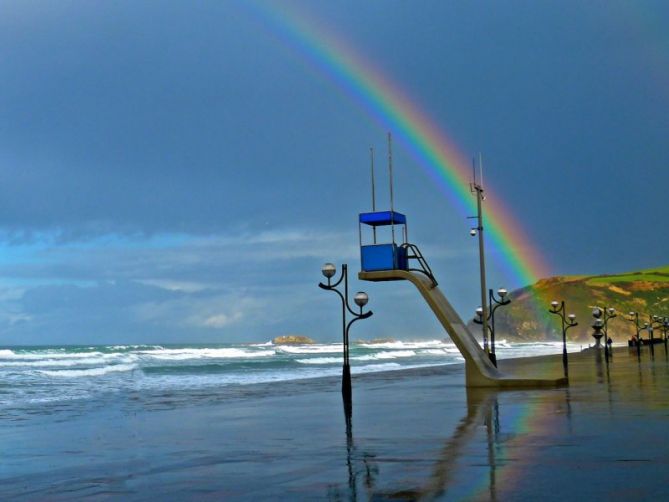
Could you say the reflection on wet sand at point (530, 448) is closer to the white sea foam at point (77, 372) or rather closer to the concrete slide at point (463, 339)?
the concrete slide at point (463, 339)

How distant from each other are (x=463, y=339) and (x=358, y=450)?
1390cm

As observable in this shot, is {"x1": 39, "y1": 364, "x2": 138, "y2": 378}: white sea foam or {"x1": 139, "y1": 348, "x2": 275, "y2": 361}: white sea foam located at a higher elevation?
{"x1": 139, "y1": 348, "x2": 275, "y2": 361}: white sea foam

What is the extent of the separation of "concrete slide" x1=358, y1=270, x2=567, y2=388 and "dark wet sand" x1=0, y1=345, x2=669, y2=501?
8.96 feet

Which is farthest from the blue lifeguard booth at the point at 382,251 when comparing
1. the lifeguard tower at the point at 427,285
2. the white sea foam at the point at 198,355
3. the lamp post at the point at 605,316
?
the white sea foam at the point at 198,355

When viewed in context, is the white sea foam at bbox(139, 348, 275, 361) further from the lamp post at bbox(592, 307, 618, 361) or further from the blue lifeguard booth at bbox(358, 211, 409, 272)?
the blue lifeguard booth at bbox(358, 211, 409, 272)

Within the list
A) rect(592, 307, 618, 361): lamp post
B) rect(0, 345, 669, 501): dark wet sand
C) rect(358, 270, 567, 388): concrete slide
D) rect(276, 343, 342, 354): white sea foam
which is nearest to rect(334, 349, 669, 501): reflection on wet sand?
rect(0, 345, 669, 501): dark wet sand

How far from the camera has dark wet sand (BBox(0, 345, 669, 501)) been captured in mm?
8883

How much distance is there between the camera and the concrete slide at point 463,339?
25.5 m

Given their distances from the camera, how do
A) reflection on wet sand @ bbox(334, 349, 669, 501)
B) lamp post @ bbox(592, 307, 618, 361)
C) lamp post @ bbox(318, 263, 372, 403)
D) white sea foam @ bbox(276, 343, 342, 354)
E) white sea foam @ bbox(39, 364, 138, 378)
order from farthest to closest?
1. white sea foam @ bbox(276, 343, 342, 354)
2. white sea foam @ bbox(39, 364, 138, 378)
3. lamp post @ bbox(592, 307, 618, 361)
4. lamp post @ bbox(318, 263, 372, 403)
5. reflection on wet sand @ bbox(334, 349, 669, 501)

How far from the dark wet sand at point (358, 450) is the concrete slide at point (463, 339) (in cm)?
273

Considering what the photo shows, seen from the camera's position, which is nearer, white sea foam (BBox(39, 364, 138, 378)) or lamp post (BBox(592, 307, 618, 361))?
lamp post (BBox(592, 307, 618, 361))

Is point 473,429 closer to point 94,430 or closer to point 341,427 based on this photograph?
point 341,427

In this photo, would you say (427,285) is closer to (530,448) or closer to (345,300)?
(345,300)

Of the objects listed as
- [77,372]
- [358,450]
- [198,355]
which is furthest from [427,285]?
[198,355]
